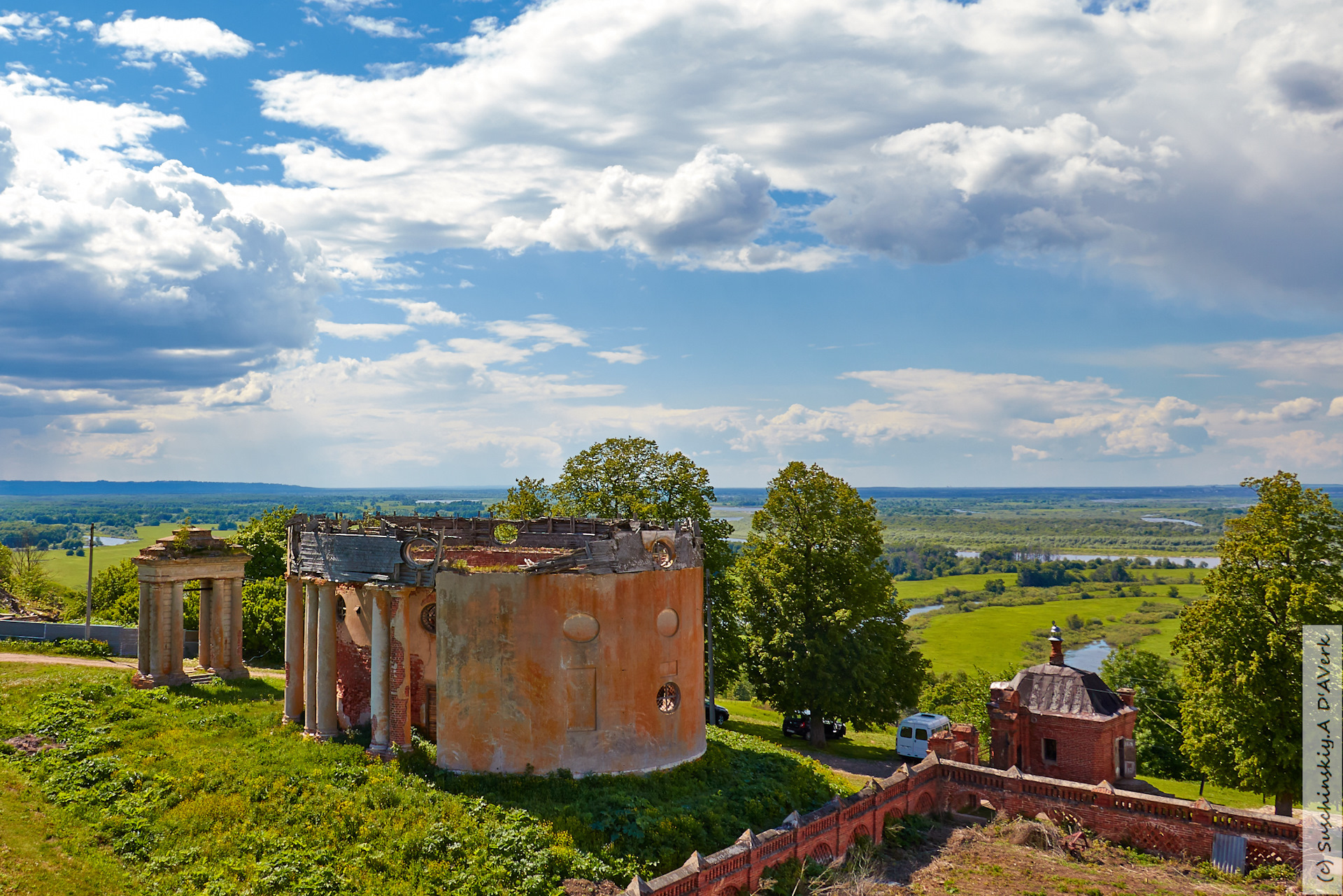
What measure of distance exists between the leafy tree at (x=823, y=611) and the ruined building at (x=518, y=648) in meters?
11.4

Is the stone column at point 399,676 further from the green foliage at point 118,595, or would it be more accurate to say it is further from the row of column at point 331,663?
the green foliage at point 118,595

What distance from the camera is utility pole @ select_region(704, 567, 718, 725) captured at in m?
40.0

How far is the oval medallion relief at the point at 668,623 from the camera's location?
25.7 metres

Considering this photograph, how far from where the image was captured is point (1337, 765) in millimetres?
27297

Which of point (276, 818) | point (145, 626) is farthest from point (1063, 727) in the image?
point (145, 626)

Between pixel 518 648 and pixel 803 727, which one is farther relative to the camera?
pixel 803 727

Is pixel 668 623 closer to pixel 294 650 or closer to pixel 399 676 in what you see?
pixel 399 676

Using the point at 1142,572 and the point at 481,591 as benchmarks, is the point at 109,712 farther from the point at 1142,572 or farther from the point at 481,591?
the point at 1142,572

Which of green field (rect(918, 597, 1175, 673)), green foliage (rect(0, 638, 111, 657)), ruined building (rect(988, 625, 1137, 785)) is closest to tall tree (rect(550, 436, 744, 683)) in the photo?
ruined building (rect(988, 625, 1137, 785))

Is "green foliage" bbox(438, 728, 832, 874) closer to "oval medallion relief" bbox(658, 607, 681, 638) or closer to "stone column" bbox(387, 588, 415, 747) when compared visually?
"stone column" bbox(387, 588, 415, 747)

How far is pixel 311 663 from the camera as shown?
27.4m

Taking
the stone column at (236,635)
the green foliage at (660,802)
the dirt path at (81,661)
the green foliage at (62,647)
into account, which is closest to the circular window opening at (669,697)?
the green foliage at (660,802)

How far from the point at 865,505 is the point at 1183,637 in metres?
13.4

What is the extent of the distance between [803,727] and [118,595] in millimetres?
43771
